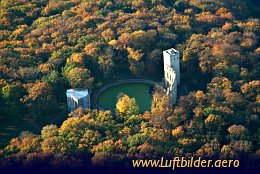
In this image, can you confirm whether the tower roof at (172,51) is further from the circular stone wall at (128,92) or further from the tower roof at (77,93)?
the tower roof at (77,93)

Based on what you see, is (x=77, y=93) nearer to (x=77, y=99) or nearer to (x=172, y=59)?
(x=77, y=99)

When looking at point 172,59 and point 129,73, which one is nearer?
point 172,59

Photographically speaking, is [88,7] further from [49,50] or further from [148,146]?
[148,146]

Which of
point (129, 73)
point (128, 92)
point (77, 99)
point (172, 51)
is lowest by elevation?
point (128, 92)

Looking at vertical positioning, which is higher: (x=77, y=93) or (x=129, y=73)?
(x=129, y=73)

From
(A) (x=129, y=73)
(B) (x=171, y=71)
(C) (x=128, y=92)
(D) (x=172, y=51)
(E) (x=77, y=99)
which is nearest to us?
(E) (x=77, y=99)

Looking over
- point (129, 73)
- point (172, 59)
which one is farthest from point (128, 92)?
point (172, 59)

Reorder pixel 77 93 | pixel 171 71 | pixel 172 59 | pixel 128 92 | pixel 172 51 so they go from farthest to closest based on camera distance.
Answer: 1. pixel 128 92
2. pixel 172 51
3. pixel 172 59
4. pixel 171 71
5. pixel 77 93
